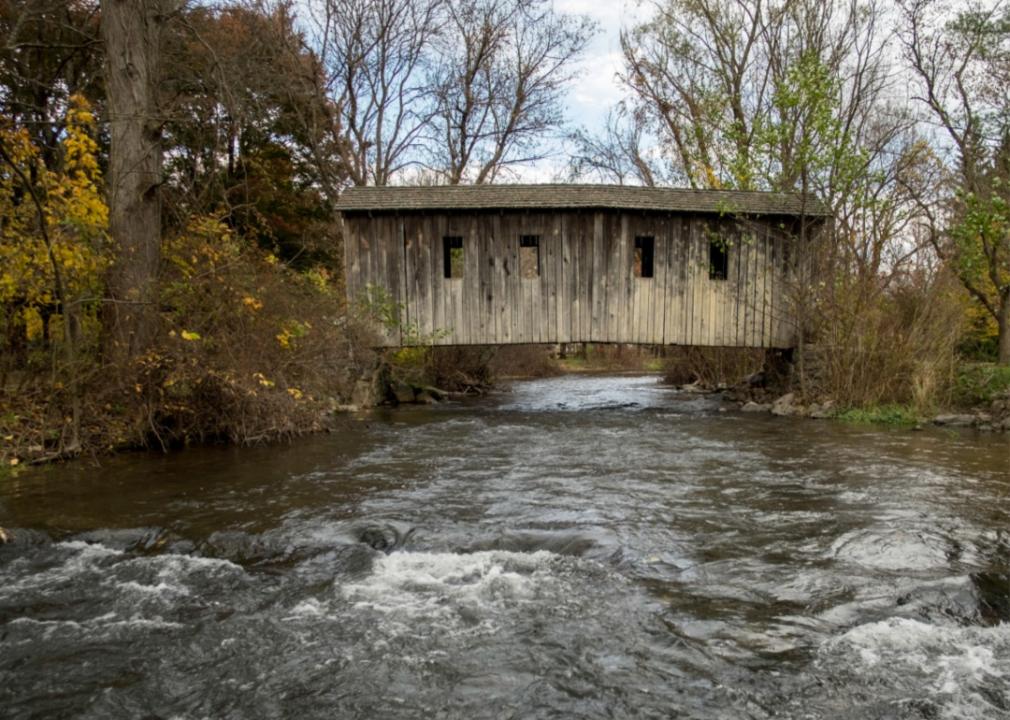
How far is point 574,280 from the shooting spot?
52.0ft

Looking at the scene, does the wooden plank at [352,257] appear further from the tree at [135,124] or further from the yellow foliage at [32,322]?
→ the yellow foliage at [32,322]

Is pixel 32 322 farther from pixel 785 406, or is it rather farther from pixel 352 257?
pixel 785 406

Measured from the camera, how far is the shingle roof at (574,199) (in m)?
15.2

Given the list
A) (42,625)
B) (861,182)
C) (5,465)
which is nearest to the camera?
(42,625)

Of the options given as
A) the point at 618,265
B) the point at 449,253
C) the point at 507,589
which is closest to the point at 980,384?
the point at 618,265

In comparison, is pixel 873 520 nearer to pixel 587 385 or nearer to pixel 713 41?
pixel 587 385

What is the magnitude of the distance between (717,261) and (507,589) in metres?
13.0

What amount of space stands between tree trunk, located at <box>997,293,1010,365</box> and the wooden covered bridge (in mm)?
4941

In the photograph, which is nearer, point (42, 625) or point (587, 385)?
point (42, 625)

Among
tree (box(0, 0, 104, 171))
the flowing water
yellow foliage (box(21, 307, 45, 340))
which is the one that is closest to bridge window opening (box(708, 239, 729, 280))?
the flowing water

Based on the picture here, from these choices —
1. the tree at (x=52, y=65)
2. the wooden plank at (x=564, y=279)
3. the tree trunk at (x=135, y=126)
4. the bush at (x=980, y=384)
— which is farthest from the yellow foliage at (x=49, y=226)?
the bush at (x=980, y=384)

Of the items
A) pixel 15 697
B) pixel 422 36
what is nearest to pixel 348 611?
pixel 15 697

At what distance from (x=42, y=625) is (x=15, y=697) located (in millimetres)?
886

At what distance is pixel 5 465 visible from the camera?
26.6 ft
